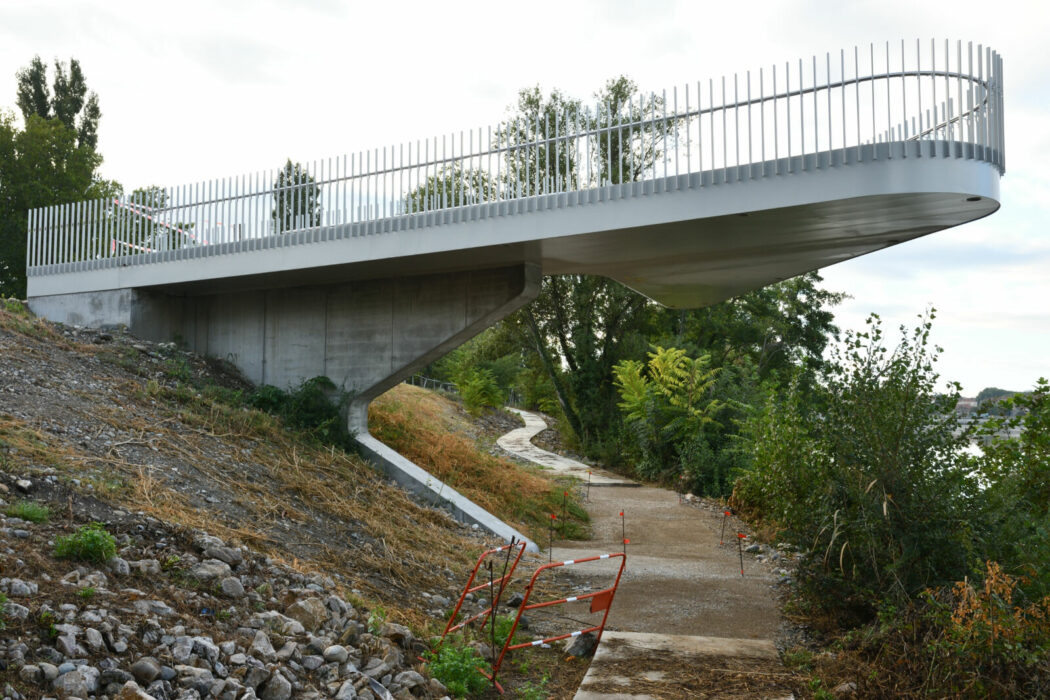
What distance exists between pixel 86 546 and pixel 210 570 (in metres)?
0.86

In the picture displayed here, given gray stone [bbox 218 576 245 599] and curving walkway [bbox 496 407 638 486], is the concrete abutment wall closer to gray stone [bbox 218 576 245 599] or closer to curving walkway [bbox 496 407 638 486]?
curving walkway [bbox 496 407 638 486]

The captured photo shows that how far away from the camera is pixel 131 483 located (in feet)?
26.0

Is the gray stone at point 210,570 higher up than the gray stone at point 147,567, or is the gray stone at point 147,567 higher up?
the gray stone at point 147,567

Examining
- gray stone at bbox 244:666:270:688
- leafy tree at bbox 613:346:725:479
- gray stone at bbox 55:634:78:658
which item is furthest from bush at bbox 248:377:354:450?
leafy tree at bbox 613:346:725:479

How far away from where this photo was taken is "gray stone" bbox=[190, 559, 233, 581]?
6.01 metres

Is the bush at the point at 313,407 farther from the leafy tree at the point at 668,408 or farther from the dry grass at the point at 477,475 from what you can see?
the leafy tree at the point at 668,408

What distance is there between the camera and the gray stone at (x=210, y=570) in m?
6.01

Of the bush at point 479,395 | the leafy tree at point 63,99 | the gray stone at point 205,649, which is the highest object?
the leafy tree at point 63,99

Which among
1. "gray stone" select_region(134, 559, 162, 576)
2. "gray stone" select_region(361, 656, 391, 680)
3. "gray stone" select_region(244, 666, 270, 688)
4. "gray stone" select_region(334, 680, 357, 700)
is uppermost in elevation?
"gray stone" select_region(134, 559, 162, 576)

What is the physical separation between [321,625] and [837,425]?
15.2 ft

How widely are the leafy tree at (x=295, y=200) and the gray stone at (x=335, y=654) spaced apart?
8842mm

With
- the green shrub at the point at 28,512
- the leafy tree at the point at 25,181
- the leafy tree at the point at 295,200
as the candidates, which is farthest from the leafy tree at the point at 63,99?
the green shrub at the point at 28,512

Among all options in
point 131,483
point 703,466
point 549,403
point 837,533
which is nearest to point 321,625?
point 131,483

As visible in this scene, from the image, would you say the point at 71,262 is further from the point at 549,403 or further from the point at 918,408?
the point at 549,403
